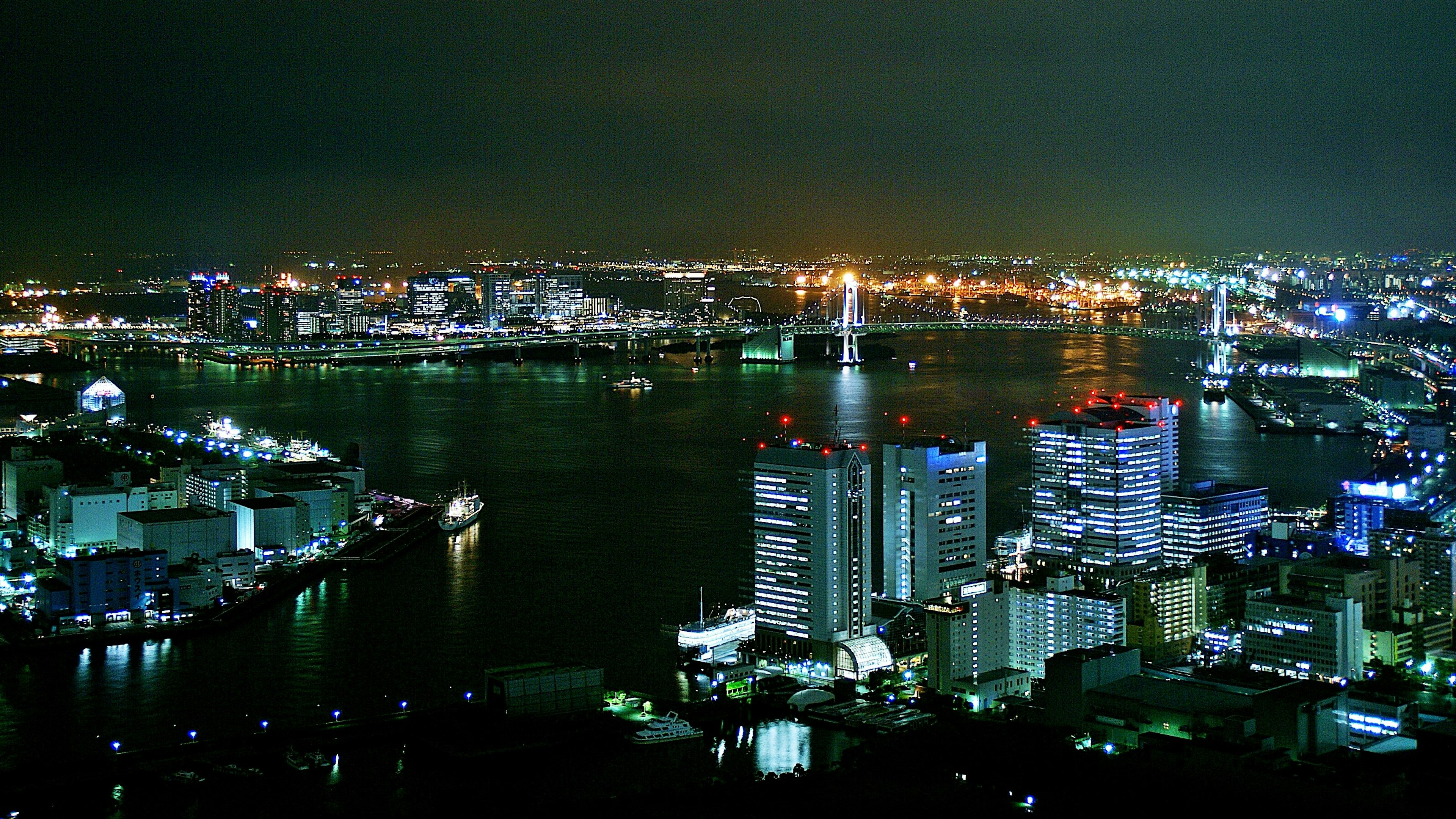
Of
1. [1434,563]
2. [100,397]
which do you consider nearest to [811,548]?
[1434,563]

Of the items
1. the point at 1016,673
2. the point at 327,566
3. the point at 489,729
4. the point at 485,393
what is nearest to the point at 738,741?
the point at 489,729

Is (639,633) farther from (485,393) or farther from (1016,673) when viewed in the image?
(485,393)

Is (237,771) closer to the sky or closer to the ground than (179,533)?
closer to the ground

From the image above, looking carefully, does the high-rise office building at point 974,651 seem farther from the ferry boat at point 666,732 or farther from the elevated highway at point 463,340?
the elevated highway at point 463,340

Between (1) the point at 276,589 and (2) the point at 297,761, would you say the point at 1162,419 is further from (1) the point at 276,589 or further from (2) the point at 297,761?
(2) the point at 297,761

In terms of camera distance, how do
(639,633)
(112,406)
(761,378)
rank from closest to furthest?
(639,633)
(112,406)
(761,378)

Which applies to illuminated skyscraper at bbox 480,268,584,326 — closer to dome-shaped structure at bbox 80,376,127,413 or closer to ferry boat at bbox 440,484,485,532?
dome-shaped structure at bbox 80,376,127,413
